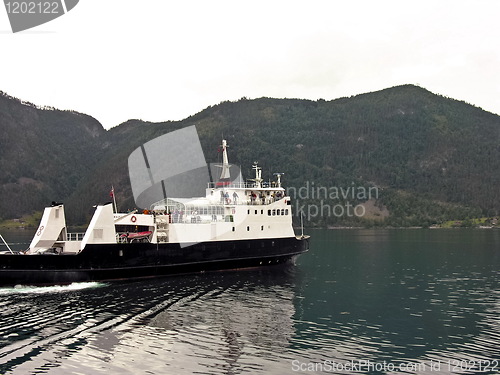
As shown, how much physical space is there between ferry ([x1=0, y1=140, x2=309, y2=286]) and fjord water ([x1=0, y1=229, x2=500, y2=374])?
120 centimetres

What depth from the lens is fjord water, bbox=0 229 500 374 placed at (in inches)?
687

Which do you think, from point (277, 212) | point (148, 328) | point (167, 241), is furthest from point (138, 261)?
point (277, 212)

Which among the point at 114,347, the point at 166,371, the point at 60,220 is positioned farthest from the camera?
the point at 60,220

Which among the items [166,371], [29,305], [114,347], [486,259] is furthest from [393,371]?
[486,259]

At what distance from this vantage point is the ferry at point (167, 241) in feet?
102

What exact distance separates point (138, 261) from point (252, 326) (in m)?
13.9

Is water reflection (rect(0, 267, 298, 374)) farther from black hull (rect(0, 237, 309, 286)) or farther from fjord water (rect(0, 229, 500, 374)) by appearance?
black hull (rect(0, 237, 309, 286))

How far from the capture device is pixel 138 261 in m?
33.5

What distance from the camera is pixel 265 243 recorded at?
39.6 m

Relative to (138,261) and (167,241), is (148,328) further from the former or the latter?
(167,241)

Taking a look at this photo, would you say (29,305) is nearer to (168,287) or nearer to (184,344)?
(168,287)

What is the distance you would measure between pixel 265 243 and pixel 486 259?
29.3 meters

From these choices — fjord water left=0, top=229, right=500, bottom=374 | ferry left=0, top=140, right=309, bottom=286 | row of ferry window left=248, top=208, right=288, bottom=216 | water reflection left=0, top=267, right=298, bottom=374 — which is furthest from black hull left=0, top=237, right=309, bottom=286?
row of ferry window left=248, top=208, right=288, bottom=216

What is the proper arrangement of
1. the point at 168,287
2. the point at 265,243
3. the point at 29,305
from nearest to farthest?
the point at 29,305
the point at 168,287
the point at 265,243
